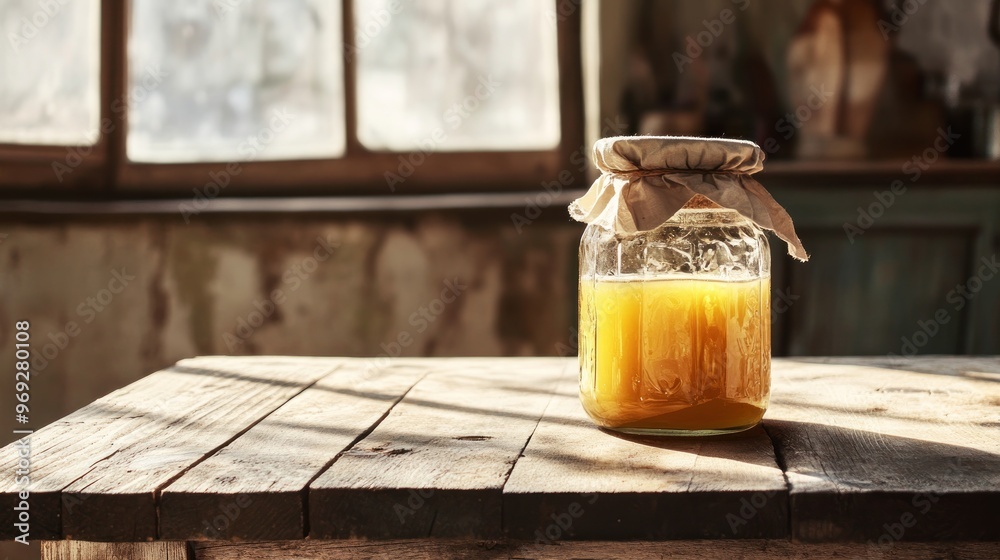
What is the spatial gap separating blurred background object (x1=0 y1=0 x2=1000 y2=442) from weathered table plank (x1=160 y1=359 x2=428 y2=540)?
1.39 meters

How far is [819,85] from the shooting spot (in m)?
2.50

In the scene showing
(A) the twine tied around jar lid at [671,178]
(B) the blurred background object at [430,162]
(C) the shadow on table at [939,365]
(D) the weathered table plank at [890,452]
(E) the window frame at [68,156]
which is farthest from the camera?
(E) the window frame at [68,156]

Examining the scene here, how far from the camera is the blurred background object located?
8.10 ft

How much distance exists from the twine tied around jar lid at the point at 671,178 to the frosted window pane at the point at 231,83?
6.04 feet

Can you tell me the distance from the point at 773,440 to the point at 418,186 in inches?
70.7

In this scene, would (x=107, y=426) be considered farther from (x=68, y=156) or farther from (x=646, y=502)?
(x=68, y=156)

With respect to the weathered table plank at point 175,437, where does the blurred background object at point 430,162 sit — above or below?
above

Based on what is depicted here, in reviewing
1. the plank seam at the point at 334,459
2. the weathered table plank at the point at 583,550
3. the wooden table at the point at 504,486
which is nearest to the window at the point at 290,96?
the plank seam at the point at 334,459

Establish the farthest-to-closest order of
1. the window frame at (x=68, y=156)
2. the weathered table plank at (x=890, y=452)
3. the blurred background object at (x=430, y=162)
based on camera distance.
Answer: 1. the window frame at (x=68, y=156)
2. the blurred background object at (x=430, y=162)
3. the weathered table plank at (x=890, y=452)

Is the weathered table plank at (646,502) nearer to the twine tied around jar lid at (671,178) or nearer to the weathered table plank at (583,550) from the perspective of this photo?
the weathered table plank at (583,550)

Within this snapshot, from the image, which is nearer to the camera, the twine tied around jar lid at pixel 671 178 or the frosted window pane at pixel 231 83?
the twine tied around jar lid at pixel 671 178

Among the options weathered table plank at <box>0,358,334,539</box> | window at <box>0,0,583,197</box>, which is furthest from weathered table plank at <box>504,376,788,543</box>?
window at <box>0,0,583,197</box>

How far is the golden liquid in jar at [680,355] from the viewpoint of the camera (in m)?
0.95

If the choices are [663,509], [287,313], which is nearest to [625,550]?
[663,509]
